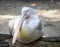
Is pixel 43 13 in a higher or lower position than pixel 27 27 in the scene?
lower

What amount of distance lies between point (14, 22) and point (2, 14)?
3182mm

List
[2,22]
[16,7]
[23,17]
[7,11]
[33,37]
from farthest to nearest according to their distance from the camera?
[16,7] → [7,11] → [2,22] → [33,37] → [23,17]

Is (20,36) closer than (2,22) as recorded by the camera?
Yes

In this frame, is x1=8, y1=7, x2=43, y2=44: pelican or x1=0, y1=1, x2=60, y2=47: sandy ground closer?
x1=8, y1=7, x2=43, y2=44: pelican

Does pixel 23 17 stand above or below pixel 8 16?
above

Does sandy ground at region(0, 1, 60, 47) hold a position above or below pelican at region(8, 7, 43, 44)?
below

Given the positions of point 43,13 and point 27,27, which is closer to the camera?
point 27,27

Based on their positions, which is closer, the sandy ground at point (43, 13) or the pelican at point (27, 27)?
the pelican at point (27, 27)

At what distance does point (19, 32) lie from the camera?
→ 1.63 m

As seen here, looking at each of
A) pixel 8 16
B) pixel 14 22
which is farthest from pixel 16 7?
pixel 14 22

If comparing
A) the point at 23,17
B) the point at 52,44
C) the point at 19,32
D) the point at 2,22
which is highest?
the point at 23,17

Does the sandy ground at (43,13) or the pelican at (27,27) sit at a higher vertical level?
the pelican at (27,27)

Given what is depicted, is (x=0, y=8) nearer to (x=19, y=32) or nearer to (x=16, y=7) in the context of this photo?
(x=16, y=7)

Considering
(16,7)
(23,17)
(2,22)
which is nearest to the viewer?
(23,17)
